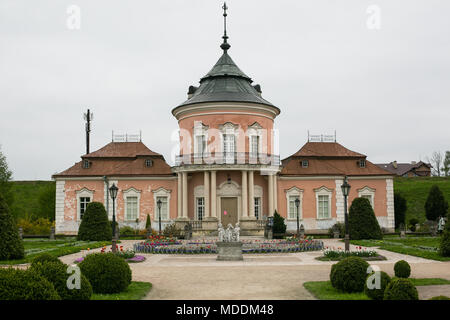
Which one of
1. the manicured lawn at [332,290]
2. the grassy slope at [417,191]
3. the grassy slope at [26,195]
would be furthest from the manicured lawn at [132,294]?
the grassy slope at [26,195]

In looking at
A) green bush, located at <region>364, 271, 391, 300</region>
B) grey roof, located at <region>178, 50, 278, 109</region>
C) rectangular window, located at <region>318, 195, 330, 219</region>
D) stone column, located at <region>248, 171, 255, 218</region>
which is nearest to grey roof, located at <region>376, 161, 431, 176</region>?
rectangular window, located at <region>318, 195, 330, 219</region>

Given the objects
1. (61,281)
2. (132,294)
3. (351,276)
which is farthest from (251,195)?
(61,281)

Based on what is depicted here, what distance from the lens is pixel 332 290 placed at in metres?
11.6

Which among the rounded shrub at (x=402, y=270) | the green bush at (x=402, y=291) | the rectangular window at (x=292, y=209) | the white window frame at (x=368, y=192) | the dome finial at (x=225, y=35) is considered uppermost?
the dome finial at (x=225, y=35)

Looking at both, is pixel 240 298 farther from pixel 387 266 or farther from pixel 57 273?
pixel 387 266

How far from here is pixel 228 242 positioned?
19.5 m

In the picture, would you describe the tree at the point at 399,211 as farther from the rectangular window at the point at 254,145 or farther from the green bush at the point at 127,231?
the green bush at the point at 127,231

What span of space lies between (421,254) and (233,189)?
55.3ft

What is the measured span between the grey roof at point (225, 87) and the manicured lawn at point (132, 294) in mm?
23488

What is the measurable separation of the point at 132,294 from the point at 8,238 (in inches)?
390

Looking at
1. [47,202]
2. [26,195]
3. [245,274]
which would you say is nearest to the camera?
[245,274]

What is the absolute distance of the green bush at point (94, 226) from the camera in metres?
29.0

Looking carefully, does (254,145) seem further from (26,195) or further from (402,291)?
(26,195)
